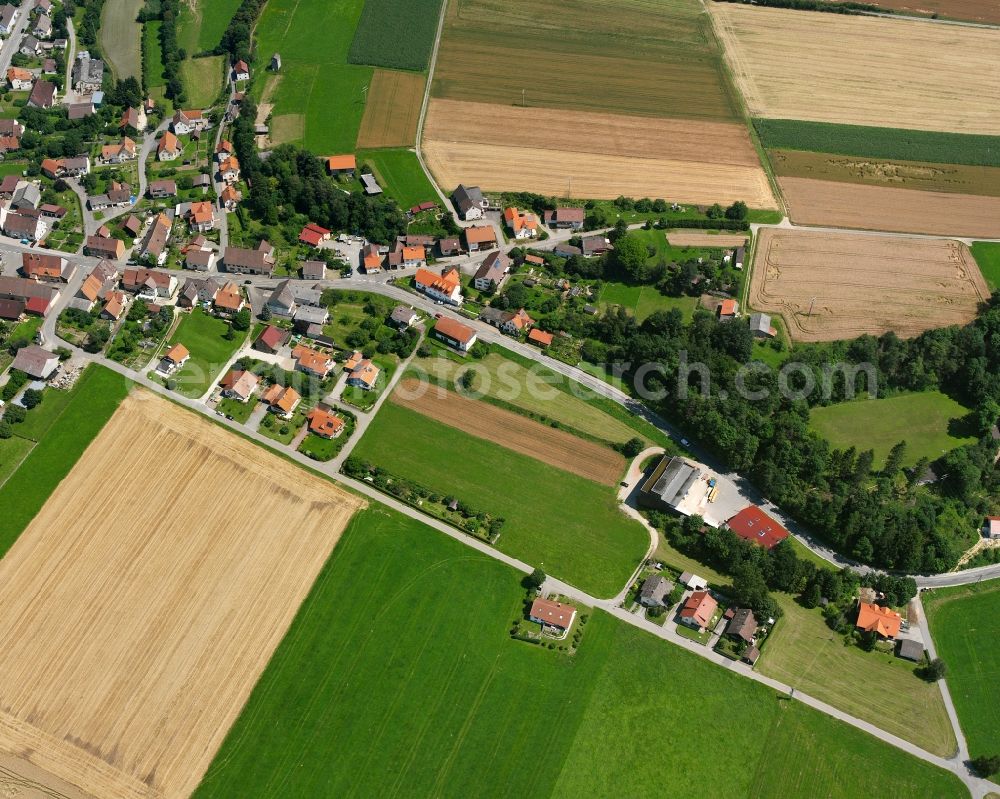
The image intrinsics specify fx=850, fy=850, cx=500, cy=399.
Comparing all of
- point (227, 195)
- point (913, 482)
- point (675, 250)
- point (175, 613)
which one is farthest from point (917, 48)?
point (175, 613)

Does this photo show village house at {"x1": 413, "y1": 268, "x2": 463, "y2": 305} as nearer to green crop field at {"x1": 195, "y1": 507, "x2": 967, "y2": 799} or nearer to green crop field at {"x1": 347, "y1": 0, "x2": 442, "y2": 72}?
green crop field at {"x1": 195, "y1": 507, "x2": 967, "y2": 799}

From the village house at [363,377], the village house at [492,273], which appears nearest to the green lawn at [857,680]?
the village house at [363,377]

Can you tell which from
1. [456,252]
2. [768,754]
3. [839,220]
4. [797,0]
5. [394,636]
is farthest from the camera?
[797,0]

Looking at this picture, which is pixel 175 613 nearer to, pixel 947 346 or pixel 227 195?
pixel 227 195

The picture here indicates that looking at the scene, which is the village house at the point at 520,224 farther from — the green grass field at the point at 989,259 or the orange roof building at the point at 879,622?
the orange roof building at the point at 879,622

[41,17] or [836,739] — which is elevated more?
[41,17]

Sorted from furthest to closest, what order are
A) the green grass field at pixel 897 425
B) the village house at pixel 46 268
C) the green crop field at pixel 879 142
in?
the green crop field at pixel 879 142 → the village house at pixel 46 268 → the green grass field at pixel 897 425
